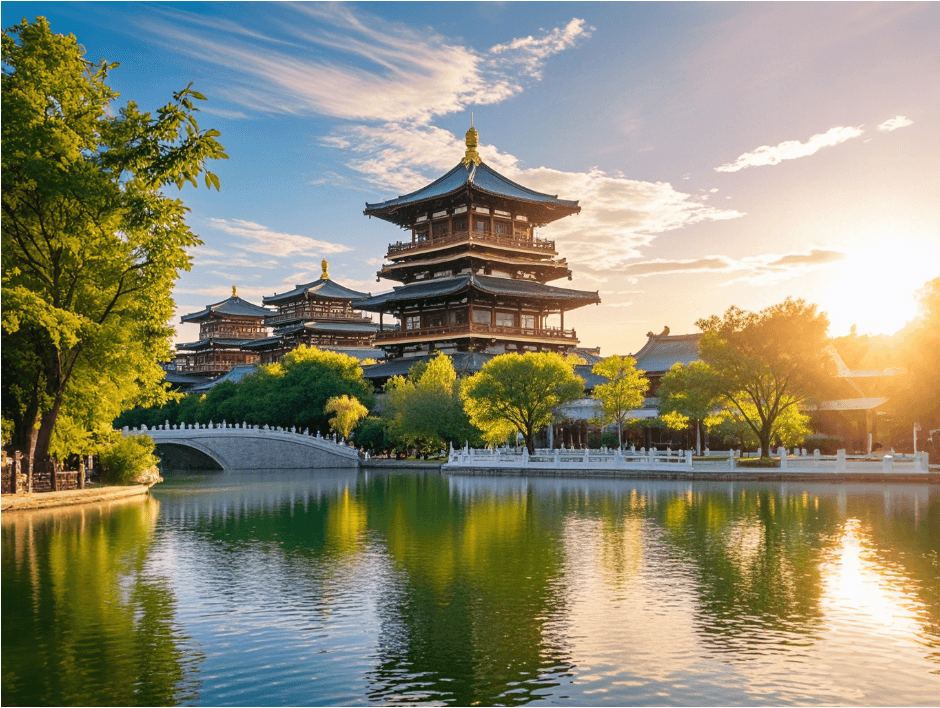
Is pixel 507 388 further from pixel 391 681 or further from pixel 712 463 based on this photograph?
pixel 391 681

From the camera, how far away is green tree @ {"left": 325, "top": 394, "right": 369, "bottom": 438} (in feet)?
209

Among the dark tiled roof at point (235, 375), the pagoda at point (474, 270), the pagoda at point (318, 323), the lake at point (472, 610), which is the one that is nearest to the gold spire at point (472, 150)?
the pagoda at point (474, 270)

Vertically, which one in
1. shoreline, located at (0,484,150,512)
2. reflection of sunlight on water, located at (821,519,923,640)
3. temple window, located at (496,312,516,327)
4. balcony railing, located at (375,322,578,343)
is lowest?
reflection of sunlight on water, located at (821,519,923,640)

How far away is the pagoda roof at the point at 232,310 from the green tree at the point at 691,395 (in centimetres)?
6368

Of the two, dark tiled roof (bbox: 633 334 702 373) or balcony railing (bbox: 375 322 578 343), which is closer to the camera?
balcony railing (bbox: 375 322 578 343)

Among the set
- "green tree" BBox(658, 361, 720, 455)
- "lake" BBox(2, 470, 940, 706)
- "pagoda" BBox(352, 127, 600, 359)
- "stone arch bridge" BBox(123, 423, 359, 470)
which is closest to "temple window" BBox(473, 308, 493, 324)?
"pagoda" BBox(352, 127, 600, 359)

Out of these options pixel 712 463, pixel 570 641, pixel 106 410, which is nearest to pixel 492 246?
pixel 712 463

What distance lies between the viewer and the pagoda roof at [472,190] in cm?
6731

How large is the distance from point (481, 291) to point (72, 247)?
3956cm

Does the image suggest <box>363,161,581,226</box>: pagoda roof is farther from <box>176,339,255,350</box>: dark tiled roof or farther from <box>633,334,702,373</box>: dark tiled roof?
<box>176,339,255,350</box>: dark tiled roof

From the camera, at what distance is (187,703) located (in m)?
8.81

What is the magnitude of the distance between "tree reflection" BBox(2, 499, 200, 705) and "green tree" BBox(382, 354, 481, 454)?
37.1m

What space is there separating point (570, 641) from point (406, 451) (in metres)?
55.7

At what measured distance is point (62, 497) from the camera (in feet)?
92.0
